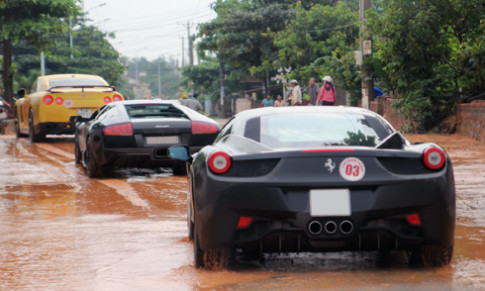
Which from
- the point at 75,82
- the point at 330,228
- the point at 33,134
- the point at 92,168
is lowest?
the point at 92,168

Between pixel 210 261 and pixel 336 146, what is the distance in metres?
1.09

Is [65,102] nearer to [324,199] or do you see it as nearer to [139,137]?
[139,137]

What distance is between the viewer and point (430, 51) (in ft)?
67.9

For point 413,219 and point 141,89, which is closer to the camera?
point 413,219

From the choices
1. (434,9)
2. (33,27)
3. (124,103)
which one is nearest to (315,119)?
(124,103)

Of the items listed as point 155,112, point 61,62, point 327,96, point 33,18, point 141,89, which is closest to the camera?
point 155,112

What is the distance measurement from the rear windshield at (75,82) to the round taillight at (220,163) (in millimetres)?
14562

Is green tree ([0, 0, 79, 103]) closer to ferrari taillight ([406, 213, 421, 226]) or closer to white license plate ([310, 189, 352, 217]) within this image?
white license plate ([310, 189, 352, 217])

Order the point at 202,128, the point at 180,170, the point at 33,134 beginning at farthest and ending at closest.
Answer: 1. the point at 33,134
2. the point at 180,170
3. the point at 202,128

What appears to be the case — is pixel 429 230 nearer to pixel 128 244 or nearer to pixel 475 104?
pixel 128 244

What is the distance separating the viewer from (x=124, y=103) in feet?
41.0

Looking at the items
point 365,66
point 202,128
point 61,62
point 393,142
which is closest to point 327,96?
point 365,66

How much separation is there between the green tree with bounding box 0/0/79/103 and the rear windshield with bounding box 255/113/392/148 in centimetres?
2525

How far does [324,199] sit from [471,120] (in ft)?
48.0
